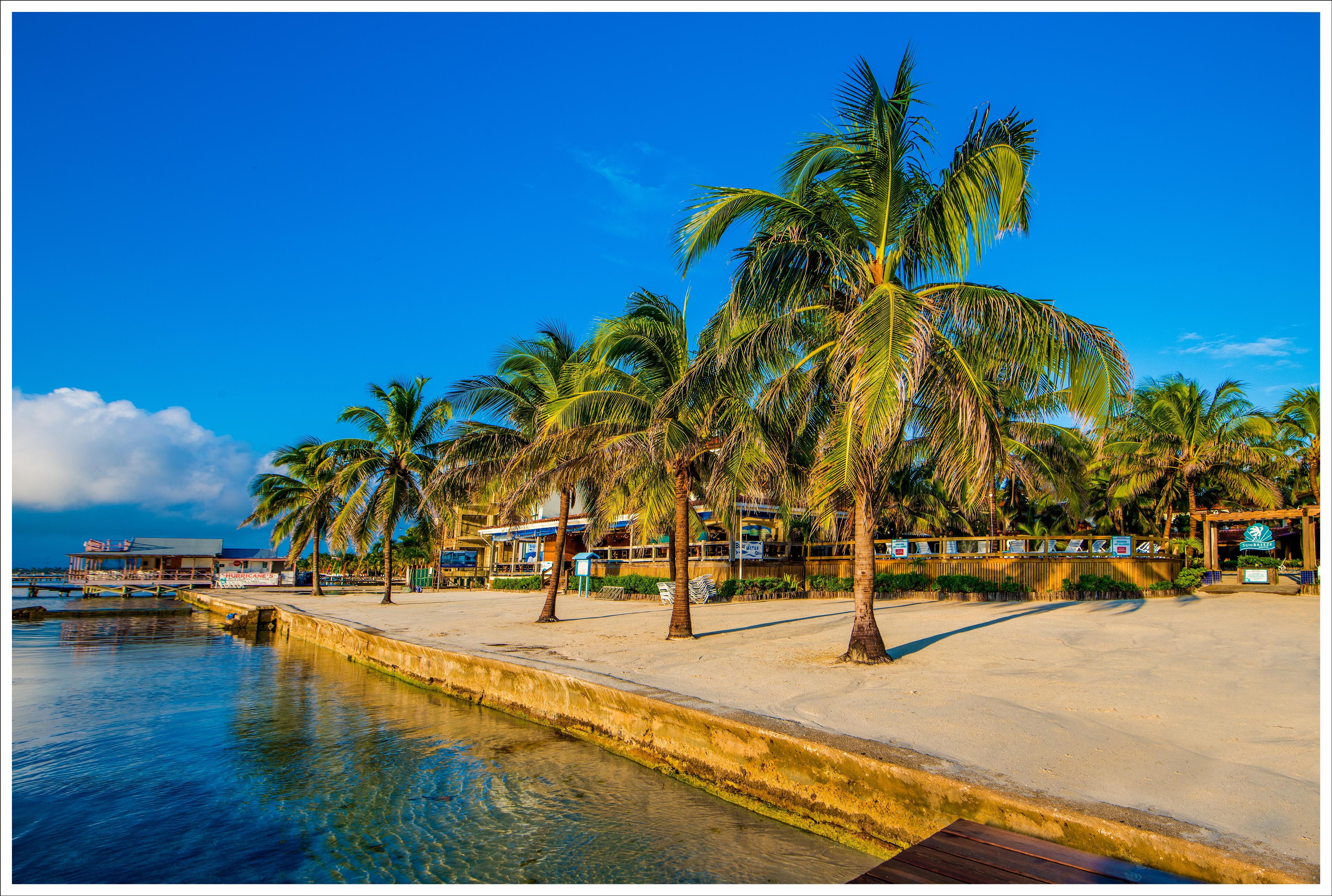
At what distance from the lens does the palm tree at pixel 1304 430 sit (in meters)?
27.0

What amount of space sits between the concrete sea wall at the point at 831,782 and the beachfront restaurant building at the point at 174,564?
1592 inches

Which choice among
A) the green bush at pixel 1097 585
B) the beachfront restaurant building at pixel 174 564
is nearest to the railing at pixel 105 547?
the beachfront restaurant building at pixel 174 564

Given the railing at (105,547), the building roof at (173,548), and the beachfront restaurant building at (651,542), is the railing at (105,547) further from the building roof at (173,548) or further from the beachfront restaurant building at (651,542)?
the beachfront restaurant building at (651,542)

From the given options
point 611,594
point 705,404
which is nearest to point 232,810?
point 705,404

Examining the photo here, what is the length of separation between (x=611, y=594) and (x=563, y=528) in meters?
6.62

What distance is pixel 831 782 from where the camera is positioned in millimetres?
5398

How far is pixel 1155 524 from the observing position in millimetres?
32156

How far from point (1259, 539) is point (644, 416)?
17377 mm

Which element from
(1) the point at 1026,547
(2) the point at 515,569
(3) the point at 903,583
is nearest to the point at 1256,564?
(1) the point at 1026,547

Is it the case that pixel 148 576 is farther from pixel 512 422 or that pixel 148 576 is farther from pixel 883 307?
pixel 883 307

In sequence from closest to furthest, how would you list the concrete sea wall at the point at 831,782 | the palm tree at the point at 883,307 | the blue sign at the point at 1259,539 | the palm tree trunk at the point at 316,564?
1. the concrete sea wall at the point at 831,782
2. the palm tree at the point at 883,307
3. the blue sign at the point at 1259,539
4. the palm tree trunk at the point at 316,564

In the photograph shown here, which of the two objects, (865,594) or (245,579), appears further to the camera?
(245,579)

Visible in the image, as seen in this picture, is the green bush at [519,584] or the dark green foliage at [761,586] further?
the green bush at [519,584]

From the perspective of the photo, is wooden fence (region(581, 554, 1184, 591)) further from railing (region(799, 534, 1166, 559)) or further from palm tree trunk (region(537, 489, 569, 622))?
palm tree trunk (region(537, 489, 569, 622))
